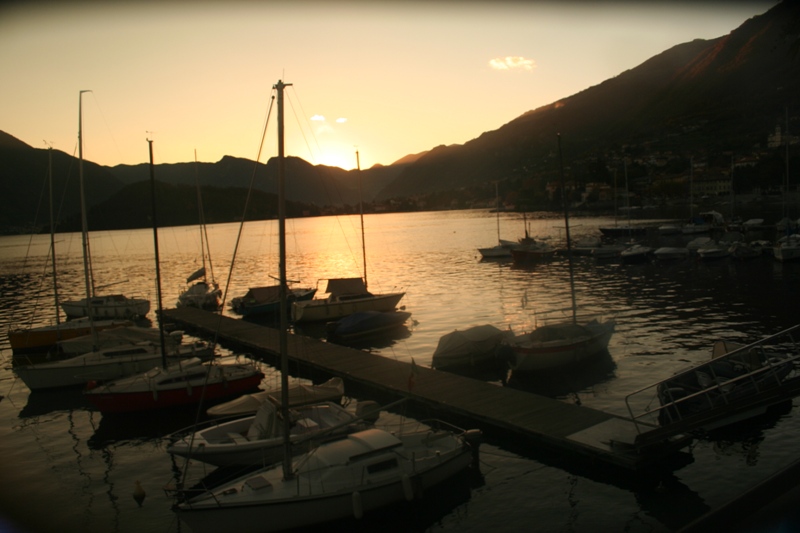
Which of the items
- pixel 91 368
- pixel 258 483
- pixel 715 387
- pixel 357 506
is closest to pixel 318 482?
pixel 357 506

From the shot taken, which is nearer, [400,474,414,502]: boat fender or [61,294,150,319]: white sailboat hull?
[400,474,414,502]: boat fender

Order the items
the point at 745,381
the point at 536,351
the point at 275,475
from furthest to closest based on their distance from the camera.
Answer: the point at 536,351, the point at 745,381, the point at 275,475

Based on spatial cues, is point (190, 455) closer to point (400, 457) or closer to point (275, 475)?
point (275, 475)

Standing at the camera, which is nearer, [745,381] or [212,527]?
[212,527]

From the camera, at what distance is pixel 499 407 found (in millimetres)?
20188

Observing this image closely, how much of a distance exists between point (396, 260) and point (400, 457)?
7312cm

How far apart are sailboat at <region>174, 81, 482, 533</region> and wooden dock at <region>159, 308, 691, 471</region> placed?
9.34ft

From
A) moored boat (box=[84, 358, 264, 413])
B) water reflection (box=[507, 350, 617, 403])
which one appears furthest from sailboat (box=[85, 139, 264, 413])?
water reflection (box=[507, 350, 617, 403])

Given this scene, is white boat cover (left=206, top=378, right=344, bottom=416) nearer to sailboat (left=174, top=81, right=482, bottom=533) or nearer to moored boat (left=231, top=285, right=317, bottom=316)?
sailboat (left=174, top=81, right=482, bottom=533)

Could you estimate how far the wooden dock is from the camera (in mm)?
16447

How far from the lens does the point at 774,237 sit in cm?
7769

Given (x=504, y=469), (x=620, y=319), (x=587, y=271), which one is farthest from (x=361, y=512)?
(x=587, y=271)

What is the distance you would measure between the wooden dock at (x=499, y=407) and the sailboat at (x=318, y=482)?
2.85m

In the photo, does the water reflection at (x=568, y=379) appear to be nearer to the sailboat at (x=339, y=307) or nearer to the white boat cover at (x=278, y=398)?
the white boat cover at (x=278, y=398)
